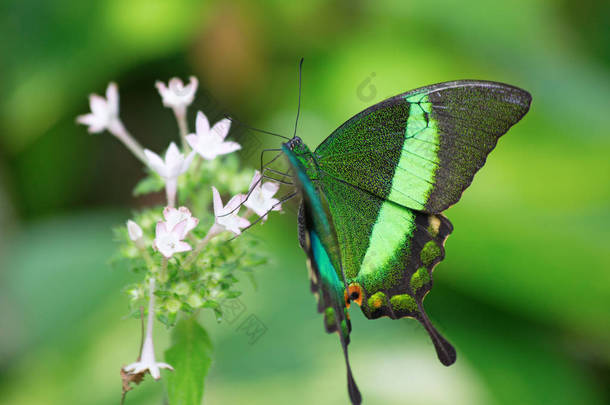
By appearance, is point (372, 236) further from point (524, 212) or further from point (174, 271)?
point (524, 212)

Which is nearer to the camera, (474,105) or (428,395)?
(474,105)

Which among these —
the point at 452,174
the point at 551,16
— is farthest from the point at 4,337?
the point at 551,16

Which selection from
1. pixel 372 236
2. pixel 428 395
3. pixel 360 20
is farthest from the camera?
pixel 360 20

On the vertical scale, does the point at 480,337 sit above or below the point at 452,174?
below

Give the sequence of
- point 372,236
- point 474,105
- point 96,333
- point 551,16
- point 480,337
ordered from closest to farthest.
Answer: point 474,105 → point 372,236 → point 96,333 → point 480,337 → point 551,16

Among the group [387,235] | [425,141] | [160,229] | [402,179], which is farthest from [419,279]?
[160,229]

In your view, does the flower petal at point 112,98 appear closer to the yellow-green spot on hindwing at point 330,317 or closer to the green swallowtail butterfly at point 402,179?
the green swallowtail butterfly at point 402,179

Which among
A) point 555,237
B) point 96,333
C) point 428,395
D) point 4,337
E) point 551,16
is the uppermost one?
point 551,16

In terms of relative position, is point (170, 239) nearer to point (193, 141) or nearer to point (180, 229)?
point (180, 229)
